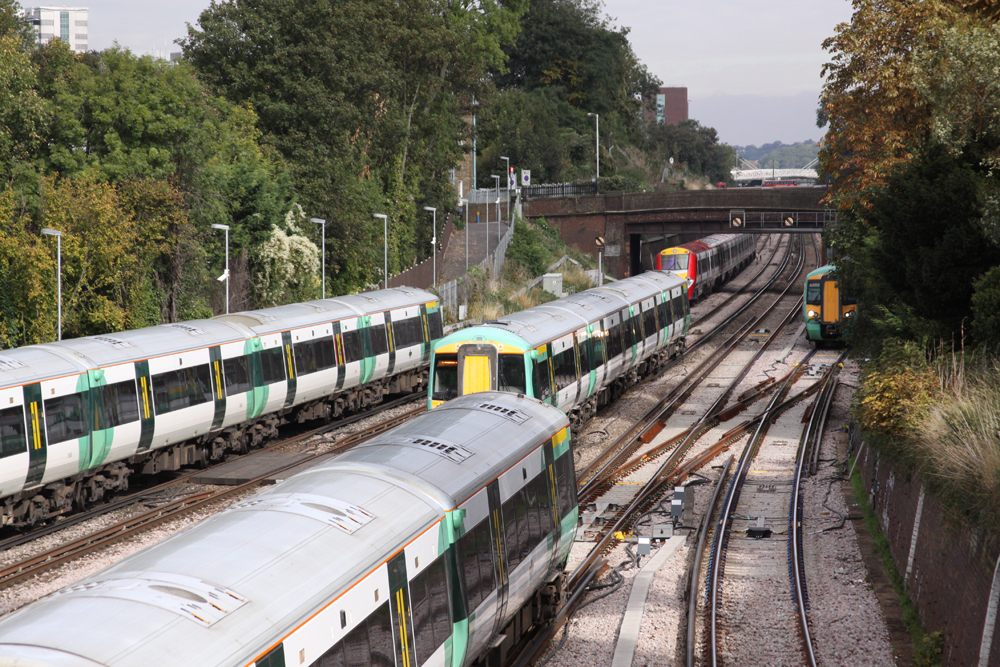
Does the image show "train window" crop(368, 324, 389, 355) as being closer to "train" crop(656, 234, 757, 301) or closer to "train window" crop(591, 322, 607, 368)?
"train window" crop(591, 322, 607, 368)

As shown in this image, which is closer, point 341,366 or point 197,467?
point 197,467

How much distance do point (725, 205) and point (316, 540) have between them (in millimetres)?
51408

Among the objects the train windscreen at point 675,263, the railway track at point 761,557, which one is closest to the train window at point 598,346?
the railway track at point 761,557

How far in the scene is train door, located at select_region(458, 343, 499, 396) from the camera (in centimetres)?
1903

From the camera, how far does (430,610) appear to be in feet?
25.2

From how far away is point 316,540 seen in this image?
6570mm

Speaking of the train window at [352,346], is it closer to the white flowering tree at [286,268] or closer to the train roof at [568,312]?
the train roof at [568,312]

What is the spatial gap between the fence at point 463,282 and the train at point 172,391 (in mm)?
11436

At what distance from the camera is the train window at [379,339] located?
26.0m

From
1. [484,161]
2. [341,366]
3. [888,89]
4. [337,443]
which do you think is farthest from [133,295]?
[484,161]

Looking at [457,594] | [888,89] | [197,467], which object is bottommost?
[197,467]

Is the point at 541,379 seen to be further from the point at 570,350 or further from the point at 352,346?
the point at 352,346

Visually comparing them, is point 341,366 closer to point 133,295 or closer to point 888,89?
point 133,295

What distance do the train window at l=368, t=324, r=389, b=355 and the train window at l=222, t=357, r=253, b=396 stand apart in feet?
18.4
